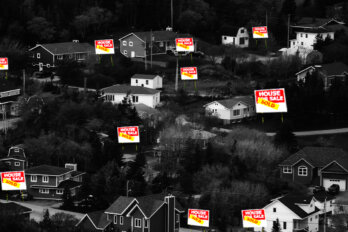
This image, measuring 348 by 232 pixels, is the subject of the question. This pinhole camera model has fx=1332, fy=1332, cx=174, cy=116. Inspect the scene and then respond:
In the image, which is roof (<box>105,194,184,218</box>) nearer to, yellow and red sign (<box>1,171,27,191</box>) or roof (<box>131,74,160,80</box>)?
yellow and red sign (<box>1,171,27,191</box>)

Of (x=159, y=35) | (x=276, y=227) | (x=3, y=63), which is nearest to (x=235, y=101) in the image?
(x=159, y=35)

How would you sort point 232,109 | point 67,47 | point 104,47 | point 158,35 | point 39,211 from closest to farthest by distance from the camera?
point 39,211 < point 232,109 < point 104,47 < point 67,47 < point 158,35

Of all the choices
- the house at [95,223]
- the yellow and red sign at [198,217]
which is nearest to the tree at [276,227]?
the yellow and red sign at [198,217]

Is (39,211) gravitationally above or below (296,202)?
below

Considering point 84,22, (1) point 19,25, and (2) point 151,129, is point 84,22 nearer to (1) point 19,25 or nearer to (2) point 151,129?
(1) point 19,25

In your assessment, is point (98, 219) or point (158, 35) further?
point (158, 35)

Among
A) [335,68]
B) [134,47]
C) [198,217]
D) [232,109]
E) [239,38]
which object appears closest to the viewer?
[198,217]

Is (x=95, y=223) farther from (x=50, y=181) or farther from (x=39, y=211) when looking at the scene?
(x=50, y=181)
